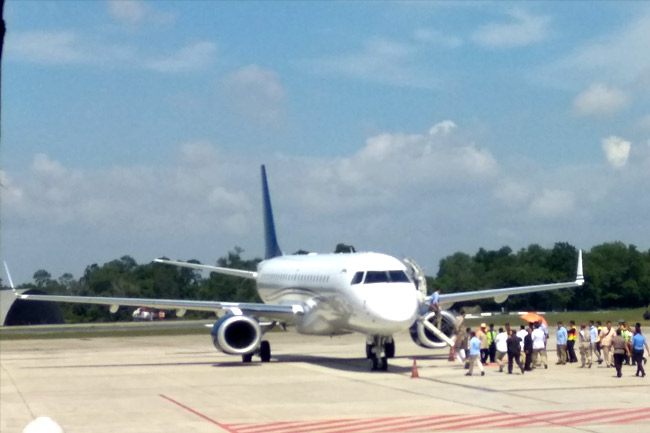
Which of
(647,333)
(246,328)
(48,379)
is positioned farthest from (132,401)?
(647,333)

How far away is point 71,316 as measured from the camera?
10475cm

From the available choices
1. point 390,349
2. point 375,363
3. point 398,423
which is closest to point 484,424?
point 398,423

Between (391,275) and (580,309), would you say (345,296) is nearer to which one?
(391,275)

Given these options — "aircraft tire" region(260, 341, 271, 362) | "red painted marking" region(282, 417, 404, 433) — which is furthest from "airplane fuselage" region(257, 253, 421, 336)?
"red painted marking" region(282, 417, 404, 433)

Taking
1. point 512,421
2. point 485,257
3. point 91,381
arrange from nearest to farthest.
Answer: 1. point 512,421
2. point 91,381
3. point 485,257

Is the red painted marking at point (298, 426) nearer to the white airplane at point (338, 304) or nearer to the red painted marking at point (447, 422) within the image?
the red painted marking at point (447, 422)

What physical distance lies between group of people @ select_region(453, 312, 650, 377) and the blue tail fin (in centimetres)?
1483

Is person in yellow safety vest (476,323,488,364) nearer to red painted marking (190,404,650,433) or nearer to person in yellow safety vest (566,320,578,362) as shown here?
person in yellow safety vest (566,320,578,362)

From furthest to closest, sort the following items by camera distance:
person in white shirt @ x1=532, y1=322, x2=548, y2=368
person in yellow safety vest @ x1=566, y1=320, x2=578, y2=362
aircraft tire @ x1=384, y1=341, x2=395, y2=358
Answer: aircraft tire @ x1=384, y1=341, x2=395, y2=358, person in yellow safety vest @ x1=566, y1=320, x2=578, y2=362, person in white shirt @ x1=532, y1=322, x2=548, y2=368

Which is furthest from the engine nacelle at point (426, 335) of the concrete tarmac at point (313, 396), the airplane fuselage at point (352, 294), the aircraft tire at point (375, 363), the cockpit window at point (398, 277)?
the cockpit window at point (398, 277)

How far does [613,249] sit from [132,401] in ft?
280

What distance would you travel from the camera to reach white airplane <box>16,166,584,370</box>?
28.3 metres

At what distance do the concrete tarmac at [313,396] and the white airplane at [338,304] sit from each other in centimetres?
87

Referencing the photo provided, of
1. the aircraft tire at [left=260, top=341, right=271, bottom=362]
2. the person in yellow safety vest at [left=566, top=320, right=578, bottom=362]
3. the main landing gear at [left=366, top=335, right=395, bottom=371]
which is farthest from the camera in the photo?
the aircraft tire at [left=260, top=341, right=271, bottom=362]
